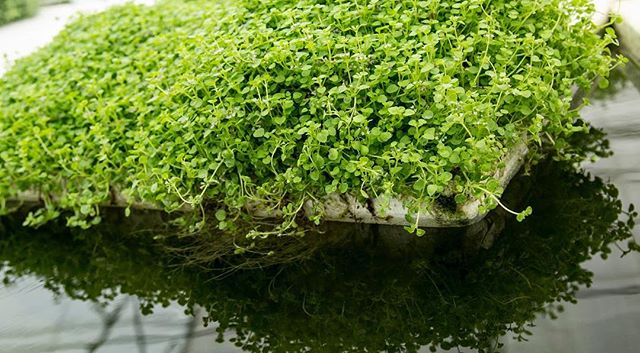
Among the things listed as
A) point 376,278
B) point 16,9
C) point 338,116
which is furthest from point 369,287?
point 16,9

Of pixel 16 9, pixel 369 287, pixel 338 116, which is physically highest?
pixel 338 116

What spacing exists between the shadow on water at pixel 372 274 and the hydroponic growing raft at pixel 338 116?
0.34 ft

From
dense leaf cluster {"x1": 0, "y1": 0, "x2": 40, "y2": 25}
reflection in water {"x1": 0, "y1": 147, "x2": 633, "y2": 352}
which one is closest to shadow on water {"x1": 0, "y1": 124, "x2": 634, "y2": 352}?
reflection in water {"x1": 0, "y1": 147, "x2": 633, "y2": 352}

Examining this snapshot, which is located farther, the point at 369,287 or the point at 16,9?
the point at 16,9

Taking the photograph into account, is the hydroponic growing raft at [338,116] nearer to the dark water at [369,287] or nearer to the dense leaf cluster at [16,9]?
the dark water at [369,287]

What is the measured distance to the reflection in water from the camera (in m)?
1.85

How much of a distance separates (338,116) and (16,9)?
266cm

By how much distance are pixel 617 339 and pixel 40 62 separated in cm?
234

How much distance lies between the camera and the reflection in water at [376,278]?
1.85 m

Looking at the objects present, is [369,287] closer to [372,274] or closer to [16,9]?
[372,274]

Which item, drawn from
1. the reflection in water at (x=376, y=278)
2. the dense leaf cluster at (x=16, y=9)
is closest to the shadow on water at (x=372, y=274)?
the reflection in water at (x=376, y=278)

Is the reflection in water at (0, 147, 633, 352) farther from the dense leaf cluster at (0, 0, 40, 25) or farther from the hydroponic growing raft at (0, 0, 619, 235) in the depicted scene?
the dense leaf cluster at (0, 0, 40, 25)

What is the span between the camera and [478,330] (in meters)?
1.80

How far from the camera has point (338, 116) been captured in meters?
1.95
